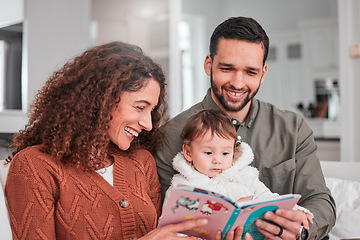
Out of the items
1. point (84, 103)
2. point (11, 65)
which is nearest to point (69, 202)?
point (84, 103)

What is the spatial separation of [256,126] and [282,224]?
2.12 feet

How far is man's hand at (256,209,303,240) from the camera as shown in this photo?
134 centimetres

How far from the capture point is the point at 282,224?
1374 millimetres

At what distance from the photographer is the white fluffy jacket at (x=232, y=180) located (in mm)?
1633

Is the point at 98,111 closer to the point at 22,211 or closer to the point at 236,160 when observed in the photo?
the point at 22,211

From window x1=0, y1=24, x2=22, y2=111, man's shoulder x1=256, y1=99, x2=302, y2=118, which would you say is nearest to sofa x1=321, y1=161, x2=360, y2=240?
man's shoulder x1=256, y1=99, x2=302, y2=118

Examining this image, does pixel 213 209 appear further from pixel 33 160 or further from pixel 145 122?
pixel 33 160

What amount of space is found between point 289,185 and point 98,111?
921 millimetres

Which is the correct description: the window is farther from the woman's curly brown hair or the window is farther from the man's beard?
the man's beard

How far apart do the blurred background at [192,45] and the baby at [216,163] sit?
Answer: 1.25ft

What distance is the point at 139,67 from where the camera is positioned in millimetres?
1589

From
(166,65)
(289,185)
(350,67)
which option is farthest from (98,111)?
(166,65)

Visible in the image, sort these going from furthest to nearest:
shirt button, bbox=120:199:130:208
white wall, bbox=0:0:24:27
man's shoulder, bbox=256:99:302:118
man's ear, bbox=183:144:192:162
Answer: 1. white wall, bbox=0:0:24:27
2. man's shoulder, bbox=256:99:302:118
3. man's ear, bbox=183:144:192:162
4. shirt button, bbox=120:199:130:208

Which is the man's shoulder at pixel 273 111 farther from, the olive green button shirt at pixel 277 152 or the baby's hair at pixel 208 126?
the baby's hair at pixel 208 126
